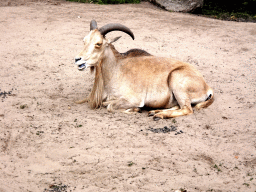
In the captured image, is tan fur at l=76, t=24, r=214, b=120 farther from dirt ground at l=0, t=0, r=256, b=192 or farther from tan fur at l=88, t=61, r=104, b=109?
dirt ground at l=0, t=0, r=256, b=192

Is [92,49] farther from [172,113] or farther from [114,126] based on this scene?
[172,113]

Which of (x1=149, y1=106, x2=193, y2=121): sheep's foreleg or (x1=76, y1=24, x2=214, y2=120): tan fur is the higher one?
(x1=76, y1=24, x2=214, y2=120): tan fur

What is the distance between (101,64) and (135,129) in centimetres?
143

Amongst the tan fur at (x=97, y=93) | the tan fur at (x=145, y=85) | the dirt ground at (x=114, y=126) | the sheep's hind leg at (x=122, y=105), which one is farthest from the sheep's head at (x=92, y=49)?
the dirt ground at (x=114, y=126)

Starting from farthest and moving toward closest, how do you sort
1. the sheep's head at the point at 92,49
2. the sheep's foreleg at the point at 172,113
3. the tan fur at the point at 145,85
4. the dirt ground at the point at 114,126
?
1. the tan fur at the point at 145,85
2. the sheep's foreleg at the point at 172,113
3. the sheep's head at the point at 92,49
4. the dirt ground at the point at 114,126

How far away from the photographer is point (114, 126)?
4742 mm

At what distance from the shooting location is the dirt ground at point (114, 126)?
3570 millimetres

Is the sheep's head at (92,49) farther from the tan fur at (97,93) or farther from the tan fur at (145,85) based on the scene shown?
the tan fur at (97,93)

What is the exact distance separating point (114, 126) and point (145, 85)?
1186 mm

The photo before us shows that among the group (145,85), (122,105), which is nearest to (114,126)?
(122,105)

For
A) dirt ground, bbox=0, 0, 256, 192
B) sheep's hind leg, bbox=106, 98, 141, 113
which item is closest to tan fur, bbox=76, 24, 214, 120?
sheep's hind leg, bbox=106, 98, 141, 113

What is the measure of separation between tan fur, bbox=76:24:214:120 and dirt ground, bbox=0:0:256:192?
26 centimetres

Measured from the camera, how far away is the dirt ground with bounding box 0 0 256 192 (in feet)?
11.7

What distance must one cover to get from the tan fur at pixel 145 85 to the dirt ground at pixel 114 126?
0.26 meters
